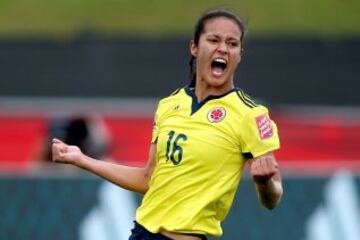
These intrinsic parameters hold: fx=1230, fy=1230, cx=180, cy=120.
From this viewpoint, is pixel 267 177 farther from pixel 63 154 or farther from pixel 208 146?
pixel 63 154

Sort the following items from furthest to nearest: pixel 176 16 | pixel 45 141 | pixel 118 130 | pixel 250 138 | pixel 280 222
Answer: pixel 176 16
pixel 118 130
pixel 45 141
pixel 280 222
pixel 250 138

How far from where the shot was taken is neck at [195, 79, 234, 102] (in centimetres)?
542

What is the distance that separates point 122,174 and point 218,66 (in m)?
0.80

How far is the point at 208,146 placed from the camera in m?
5.28

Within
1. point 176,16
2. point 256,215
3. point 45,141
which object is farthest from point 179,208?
point 176,16

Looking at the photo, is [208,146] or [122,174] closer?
[208,146]

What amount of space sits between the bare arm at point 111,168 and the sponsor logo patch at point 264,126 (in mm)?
657

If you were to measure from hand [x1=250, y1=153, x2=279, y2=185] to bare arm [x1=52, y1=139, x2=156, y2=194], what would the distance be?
0.82m

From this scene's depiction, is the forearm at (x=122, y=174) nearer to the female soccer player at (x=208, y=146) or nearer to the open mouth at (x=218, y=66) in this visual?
the female soccer player at (x=208, y=146)

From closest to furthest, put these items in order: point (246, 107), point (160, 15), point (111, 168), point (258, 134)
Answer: point (258, 134) → point (246, 107) → point (111, 168) → point (160, 15)

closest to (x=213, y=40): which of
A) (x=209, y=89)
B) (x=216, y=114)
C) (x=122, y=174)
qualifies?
(x=209, y=89)

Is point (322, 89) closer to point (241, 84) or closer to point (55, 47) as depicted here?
point (241, 84)

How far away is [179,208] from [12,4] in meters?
15.6

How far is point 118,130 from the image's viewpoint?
1486cm
